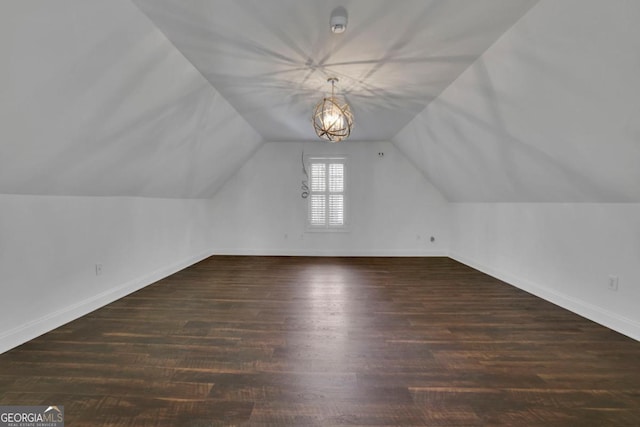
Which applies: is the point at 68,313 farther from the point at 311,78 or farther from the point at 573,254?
the point at 573,254

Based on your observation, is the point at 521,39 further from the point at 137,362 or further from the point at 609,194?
the point at 137,362

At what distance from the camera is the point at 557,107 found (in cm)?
219

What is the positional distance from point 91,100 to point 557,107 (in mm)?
3390

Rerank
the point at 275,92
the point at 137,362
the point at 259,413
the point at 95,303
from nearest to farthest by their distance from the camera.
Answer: the point at 259,413 < the point at 137,362 < the point at 95,303 < the point at 275,92

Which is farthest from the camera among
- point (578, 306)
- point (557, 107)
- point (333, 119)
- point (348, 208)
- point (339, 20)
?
point (348, 208)

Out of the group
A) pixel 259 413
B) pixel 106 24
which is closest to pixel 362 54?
pixel 106 24

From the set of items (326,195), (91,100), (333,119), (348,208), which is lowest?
(348,208)

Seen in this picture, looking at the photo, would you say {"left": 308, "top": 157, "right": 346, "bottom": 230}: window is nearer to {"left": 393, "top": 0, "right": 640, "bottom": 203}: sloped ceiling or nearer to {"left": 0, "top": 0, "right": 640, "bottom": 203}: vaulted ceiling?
{"left": 0, "top": 0, "right": 640, "bottom": 203}: vaulted ceiling

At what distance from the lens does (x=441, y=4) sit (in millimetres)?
1857

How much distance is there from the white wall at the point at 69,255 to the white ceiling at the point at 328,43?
1.80m

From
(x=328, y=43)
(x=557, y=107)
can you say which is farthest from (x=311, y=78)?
(x=557, y=107)

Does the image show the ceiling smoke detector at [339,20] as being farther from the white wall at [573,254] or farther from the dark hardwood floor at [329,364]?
the white wall at [573,254]

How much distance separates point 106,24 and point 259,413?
241 cm

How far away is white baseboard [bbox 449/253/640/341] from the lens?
2.46 m
